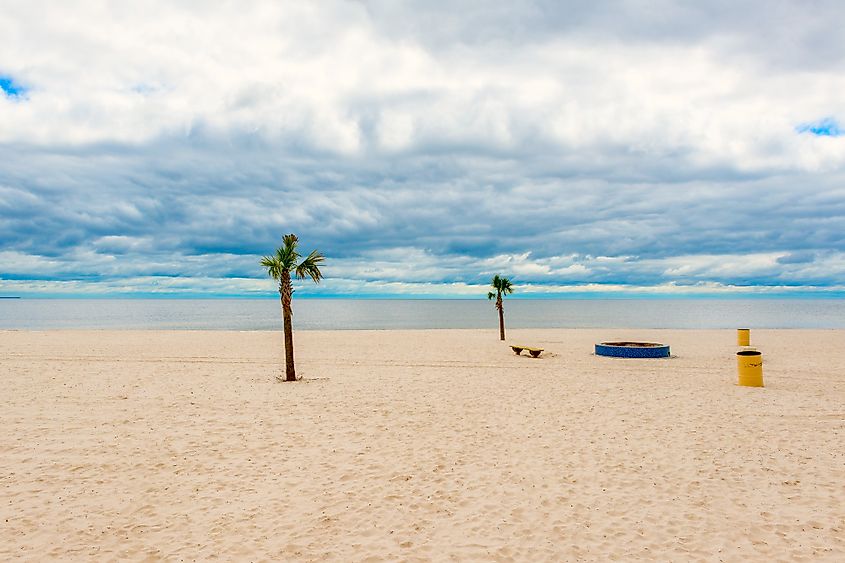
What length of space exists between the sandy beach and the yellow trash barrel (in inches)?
24.3

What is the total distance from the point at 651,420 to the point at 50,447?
1366cm

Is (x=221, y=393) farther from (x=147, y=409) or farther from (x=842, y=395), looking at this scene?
(x=842, y=395)

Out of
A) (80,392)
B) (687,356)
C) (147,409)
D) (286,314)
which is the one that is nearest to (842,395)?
(687,356)

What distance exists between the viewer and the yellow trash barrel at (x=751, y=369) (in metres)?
18.9

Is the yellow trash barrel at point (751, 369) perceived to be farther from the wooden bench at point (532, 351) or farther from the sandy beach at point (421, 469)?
the wooden bench at point (532, 351)

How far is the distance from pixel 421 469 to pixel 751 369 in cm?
1441

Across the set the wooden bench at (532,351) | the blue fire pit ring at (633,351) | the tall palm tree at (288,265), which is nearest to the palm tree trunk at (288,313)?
the tall palm tree at (288,265)

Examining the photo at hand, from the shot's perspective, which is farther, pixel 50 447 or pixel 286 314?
pixel 286 314

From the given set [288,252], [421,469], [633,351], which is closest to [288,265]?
[288,252]

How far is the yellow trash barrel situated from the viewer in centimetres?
1894

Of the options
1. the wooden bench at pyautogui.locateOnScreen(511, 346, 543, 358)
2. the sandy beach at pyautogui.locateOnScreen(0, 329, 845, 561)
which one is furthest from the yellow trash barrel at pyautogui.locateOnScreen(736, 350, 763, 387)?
the wooden bench at pyautogui.locateOnScreen(511, 346, 543, 358)

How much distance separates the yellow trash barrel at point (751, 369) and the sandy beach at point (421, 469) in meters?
0.62

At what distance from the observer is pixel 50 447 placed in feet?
37.2

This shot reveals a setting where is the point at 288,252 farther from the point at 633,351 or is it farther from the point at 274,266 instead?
the point at 633,351
